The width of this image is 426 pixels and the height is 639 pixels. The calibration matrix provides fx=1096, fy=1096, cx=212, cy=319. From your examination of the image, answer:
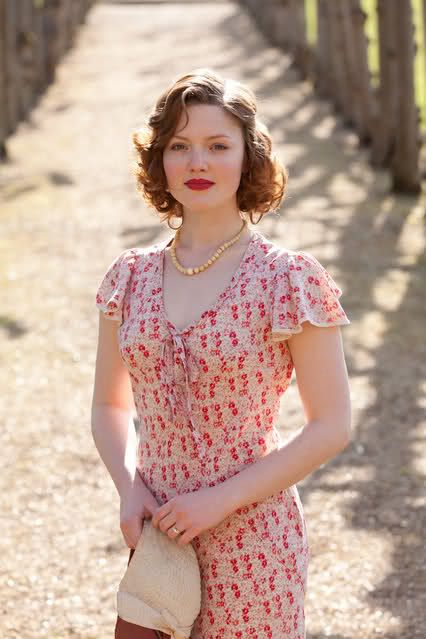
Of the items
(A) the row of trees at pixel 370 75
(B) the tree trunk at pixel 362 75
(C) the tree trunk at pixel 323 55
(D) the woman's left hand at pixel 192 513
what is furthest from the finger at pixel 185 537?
(C) the tree trunk at pixel 323 55

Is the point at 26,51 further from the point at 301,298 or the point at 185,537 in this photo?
the point at 185,537

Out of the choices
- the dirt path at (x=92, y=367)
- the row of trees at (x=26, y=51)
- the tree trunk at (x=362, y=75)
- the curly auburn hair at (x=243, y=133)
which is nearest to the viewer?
the curly auburn hair at (x=243, y=133)

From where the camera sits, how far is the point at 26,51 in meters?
12.8

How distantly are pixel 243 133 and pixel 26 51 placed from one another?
1115 cm

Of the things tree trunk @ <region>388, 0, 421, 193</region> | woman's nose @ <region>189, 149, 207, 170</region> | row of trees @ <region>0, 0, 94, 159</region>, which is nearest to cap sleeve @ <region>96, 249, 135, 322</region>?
woman's nose @ <region>189, 149, 207, 170</region>

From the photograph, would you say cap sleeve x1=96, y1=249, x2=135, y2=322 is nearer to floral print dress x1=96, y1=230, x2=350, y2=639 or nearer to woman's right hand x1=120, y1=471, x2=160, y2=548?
floral print dress x1=96, y1=230, x2=350, y2=639

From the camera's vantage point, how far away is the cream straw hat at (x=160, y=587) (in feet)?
6.74

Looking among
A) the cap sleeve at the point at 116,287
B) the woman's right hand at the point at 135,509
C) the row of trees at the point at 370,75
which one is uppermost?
the cap sleeve at the point at 116,287

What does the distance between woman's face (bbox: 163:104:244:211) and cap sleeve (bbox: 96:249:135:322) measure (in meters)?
0.22

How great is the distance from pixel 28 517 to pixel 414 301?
3.31 metres

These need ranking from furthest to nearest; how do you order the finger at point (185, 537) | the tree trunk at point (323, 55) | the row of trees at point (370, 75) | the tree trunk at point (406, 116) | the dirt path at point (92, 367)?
1. the tree trunk at point (323, 55)
2. the row of trees at point (370, 75)
3. the tree trunk at point (406, 116)
4. the dirt path at point (92, 367)
5. the finger at point (185, 537)

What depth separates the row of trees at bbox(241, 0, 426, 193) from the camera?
8.99 m

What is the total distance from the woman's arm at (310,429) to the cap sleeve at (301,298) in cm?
2

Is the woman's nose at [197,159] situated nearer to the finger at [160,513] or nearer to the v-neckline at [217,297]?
the v-neckline at [217,297]
